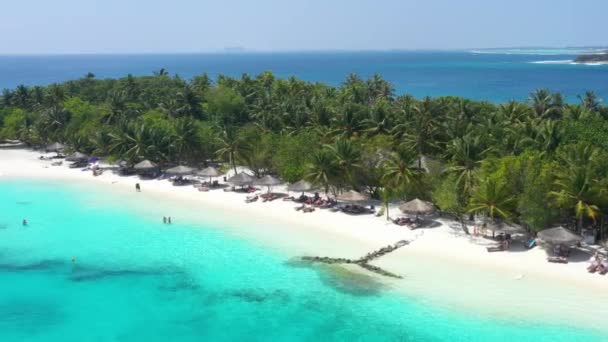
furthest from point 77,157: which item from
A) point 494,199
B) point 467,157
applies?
point 494,199

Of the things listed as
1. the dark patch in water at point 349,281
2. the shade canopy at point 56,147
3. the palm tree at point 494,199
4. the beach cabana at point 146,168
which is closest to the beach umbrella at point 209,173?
the beach cabana at point 146,168

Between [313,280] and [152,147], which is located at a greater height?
[152,147]

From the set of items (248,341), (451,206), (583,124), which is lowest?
(248,341)

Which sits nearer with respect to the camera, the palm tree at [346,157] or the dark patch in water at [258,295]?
the dark patch in water at [258,295]

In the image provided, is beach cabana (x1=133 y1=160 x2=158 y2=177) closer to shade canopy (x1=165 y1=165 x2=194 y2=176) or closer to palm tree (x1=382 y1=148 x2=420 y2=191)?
shade canopy (x1=165 y1=165 x2=194 y2=176)

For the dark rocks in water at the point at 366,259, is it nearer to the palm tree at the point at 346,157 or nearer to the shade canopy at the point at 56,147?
the palm tree at the point at 346,157

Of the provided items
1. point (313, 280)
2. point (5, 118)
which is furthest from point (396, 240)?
point (5, 118)

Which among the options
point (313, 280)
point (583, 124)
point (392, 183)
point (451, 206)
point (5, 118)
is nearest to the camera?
point (313, 280)

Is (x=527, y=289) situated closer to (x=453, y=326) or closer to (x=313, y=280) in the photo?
(x=453, y=326)
